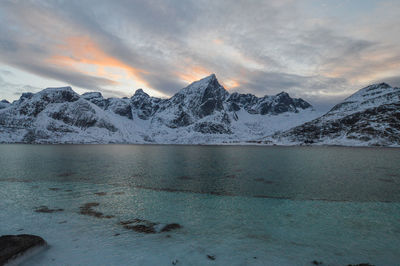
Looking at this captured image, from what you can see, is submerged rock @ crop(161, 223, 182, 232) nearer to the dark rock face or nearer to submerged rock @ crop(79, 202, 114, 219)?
submerged rock @ crop(79, 202, 114, 219)

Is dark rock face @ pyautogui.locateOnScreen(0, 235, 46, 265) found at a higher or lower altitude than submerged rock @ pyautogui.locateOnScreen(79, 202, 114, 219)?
higher

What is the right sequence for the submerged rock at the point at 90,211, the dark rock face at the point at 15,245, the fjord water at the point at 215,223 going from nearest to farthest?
the dark rock face at the point at 15,245
the fjord water at the point at 215,223
the submerged rock at the point at 90,211

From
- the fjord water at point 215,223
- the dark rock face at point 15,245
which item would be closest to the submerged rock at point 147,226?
the fjord water at point 215,223

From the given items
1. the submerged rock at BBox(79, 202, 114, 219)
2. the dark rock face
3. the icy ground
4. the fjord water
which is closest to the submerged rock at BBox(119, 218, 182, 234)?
the fjord water

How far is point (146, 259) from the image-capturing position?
13.9 meters

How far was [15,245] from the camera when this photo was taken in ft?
45.6

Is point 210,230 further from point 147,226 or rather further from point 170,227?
point 147,226

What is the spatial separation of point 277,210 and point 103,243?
60.7 feet

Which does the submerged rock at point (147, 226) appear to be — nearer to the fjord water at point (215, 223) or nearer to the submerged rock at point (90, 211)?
the fjord water at point (215, 223)

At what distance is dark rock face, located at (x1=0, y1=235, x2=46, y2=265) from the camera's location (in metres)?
12.7

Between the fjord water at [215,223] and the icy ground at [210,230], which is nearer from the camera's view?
the icy ground at [210,230]

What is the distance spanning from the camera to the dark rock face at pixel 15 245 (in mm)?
12700

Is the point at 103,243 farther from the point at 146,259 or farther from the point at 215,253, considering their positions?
the point at 215,253

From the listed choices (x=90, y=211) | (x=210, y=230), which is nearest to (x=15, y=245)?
(x=90, y=211)
